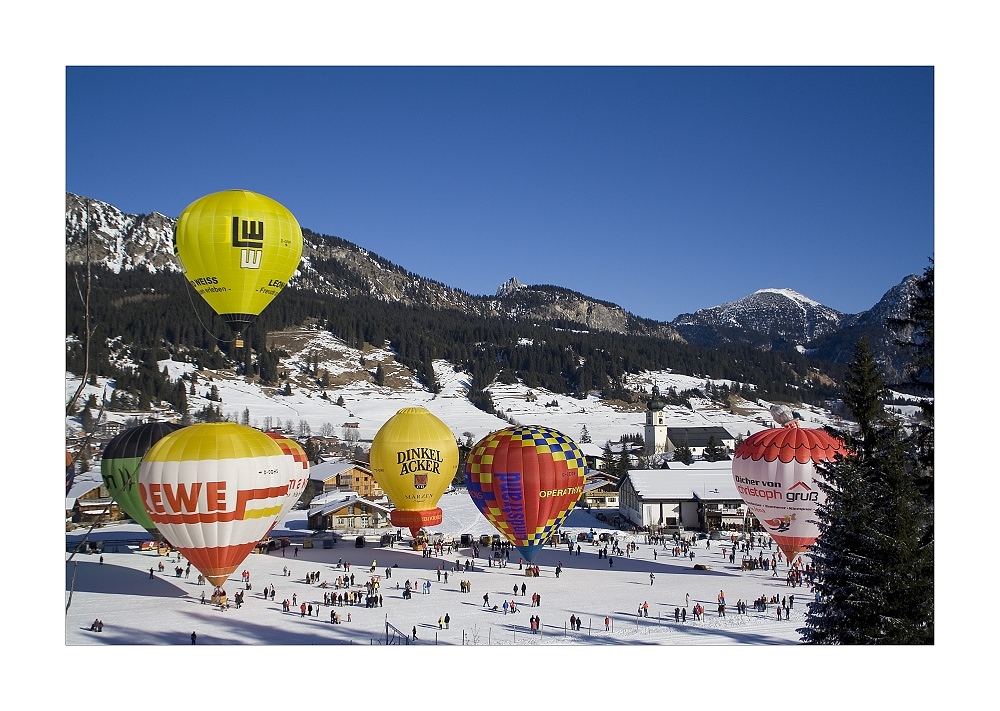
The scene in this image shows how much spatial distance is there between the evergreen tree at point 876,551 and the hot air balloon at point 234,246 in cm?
1290

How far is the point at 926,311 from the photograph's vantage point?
8.63m

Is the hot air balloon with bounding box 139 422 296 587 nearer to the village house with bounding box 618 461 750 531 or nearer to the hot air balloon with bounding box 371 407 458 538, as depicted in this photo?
the hot air balloon with bounding box 371 407 458 538

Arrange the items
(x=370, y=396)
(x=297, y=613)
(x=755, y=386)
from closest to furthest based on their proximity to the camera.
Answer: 1. (x=297, y=613)
2. (x=370, y=396)
3. (x=755, y=386)

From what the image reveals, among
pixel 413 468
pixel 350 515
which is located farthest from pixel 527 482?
pixel 350 515

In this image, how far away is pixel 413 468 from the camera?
A: 70.5ft

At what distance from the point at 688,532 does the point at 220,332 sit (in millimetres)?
70250

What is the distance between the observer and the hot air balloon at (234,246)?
56.6 ft

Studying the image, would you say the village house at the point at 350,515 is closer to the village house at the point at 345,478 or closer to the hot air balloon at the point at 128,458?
the village house at the point at 345,478

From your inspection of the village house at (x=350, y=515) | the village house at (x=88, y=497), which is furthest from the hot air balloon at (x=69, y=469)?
the village house at (x=350, y=515)

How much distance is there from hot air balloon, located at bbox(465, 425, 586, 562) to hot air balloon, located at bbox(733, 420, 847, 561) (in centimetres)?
417

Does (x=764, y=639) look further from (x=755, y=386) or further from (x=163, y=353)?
(x=755, y=386)

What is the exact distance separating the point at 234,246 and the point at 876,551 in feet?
45.8

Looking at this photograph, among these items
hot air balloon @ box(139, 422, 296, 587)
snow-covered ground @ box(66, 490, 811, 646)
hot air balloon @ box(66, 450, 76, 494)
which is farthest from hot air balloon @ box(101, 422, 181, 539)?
hot air balloon @ box(66, 450, 76, 494)
